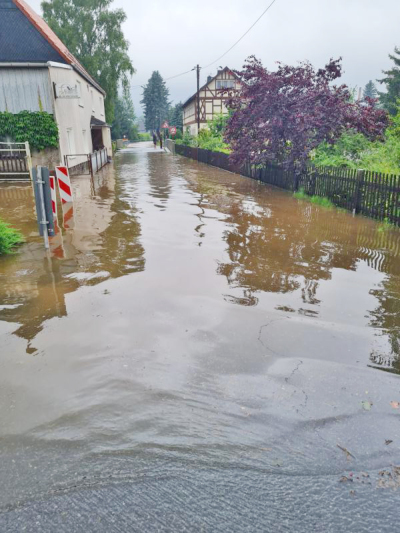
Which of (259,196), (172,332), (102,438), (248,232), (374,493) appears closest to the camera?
(374,493)

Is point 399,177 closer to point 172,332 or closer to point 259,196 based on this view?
point 259,196

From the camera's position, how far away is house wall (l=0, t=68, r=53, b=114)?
18250mm

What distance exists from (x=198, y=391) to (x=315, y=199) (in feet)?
36.6

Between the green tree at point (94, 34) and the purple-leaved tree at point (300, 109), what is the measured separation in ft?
82.9

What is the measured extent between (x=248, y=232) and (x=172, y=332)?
17.1 ft

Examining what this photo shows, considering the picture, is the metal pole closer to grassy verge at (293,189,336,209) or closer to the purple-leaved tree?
grassy verge at (293,189,336,209)

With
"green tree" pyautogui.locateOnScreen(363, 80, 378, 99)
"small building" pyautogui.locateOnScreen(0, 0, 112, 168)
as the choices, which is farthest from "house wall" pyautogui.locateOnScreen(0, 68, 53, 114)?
"green tree" pyautogui.locateOnScreen(363, 80, 378, 99)

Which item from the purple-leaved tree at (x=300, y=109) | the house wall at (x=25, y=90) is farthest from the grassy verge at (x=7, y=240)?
the house wall at (x=25, y=90)

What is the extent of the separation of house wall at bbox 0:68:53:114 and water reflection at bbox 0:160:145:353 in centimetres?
892

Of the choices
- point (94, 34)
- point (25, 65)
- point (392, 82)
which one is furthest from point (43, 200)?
point (392, 82)

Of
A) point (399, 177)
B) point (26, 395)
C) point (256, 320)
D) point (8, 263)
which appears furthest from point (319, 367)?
point (399, 177)

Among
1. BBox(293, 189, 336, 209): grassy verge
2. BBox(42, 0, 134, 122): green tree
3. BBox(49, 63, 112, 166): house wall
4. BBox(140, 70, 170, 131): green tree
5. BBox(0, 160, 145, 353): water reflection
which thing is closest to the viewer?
BBox(0, 160, 145, 353): water reflection

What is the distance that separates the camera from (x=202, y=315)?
4.78 metres

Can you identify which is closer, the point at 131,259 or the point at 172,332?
the point at 172,332
